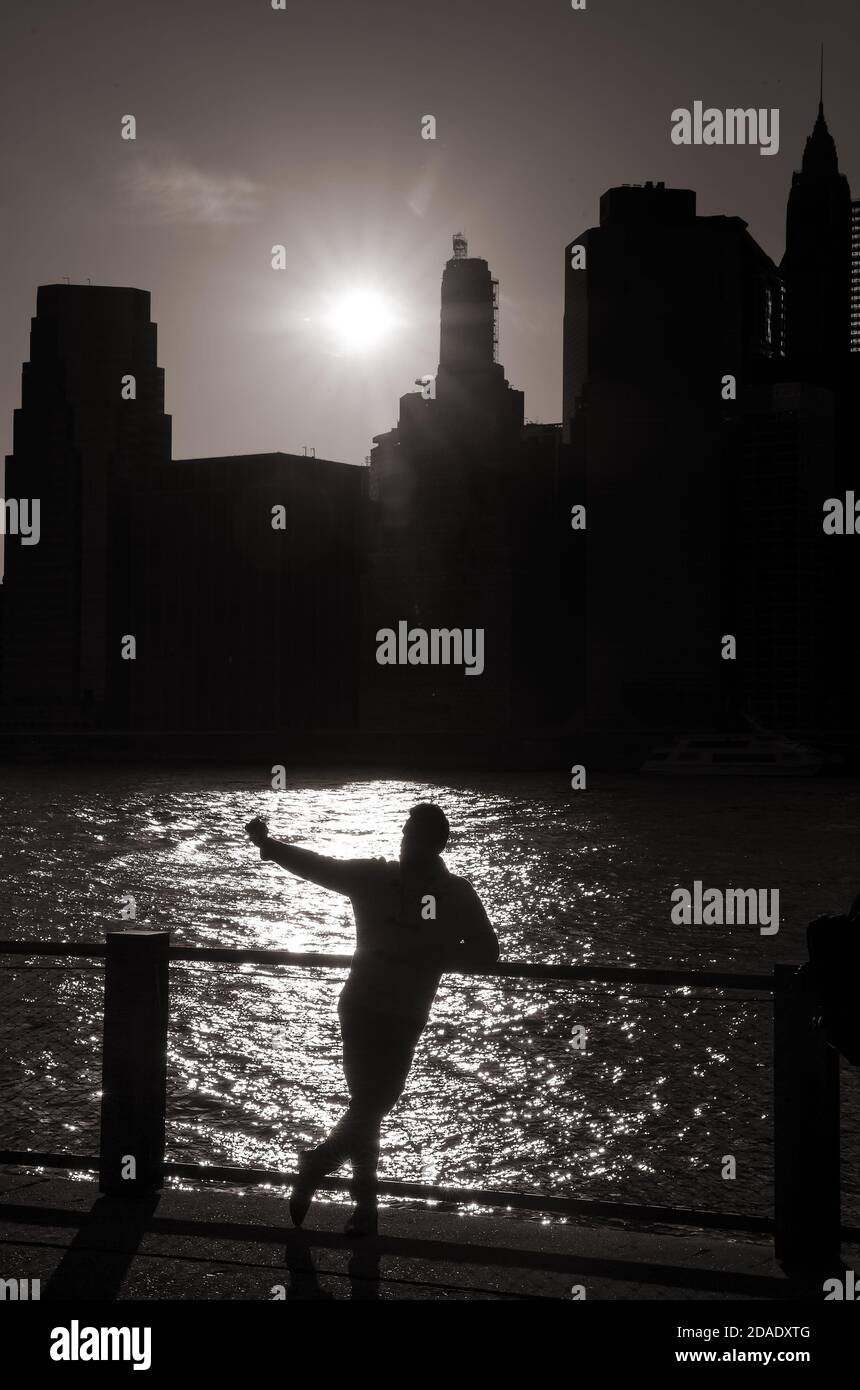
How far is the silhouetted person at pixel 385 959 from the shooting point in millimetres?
6531

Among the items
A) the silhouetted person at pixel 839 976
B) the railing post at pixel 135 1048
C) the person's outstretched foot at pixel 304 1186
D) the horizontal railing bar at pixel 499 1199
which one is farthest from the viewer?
the railing post at pixel 135 1048

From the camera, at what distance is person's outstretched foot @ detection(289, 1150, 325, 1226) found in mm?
6496

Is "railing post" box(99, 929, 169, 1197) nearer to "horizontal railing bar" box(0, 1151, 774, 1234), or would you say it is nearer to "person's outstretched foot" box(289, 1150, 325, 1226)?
"horizontal railing bar" box(0, 1151, 774, 1234)

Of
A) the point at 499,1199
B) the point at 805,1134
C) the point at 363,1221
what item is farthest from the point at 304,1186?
the point at 805,1134

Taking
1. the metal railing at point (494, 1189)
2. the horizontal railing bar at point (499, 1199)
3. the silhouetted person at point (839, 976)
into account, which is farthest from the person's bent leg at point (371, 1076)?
the silhouetted person at point (839, 976)

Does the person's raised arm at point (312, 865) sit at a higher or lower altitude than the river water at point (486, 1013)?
higher

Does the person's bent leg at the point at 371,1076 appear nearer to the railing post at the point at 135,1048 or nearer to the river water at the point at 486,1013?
the river water at the point at 486,1013

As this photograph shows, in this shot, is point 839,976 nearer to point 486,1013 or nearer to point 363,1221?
point 363,1221

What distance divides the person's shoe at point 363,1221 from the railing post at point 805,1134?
5.70 feet

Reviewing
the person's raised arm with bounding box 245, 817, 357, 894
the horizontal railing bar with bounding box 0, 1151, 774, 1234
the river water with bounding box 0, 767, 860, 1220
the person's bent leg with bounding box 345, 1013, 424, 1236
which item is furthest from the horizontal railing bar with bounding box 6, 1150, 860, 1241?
the person's raised arm with bounding box 245, 817, 357, 894
